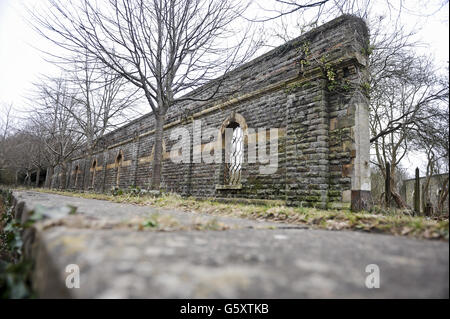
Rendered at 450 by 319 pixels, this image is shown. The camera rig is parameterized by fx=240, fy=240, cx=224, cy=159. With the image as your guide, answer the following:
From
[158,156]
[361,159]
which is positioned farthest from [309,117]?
[158,156]

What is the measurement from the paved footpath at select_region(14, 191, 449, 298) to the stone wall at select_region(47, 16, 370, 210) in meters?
4.51

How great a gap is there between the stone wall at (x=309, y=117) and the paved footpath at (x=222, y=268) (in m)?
4.51

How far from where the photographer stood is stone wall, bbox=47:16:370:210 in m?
5.61

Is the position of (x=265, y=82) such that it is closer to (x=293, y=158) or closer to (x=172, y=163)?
(x=293, y=158)

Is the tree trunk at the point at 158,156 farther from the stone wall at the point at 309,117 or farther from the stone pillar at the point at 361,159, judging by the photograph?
the stone pillar at the point at 361,159

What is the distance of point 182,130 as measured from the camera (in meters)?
11.1

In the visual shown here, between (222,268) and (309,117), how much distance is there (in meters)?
5.92

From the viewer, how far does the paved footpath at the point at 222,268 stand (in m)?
0.76

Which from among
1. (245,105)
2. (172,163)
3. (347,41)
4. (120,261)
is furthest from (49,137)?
(120,261)

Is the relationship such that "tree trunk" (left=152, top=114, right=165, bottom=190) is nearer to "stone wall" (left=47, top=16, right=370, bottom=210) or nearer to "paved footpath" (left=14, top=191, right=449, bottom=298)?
"stone wall" (left=47, top=16, right=370, bottom=210)

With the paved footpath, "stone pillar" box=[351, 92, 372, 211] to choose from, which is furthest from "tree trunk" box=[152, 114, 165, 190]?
the paved footpath

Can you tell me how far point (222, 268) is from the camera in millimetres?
939

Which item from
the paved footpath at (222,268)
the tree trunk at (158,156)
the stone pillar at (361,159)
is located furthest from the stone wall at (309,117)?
the paved footpath at (222,268)

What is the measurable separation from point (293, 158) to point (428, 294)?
5.66 metres
